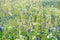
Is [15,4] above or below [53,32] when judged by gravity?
above

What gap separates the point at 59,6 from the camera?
4.95m

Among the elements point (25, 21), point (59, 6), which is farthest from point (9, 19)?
point (59, 6)

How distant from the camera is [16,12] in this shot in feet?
13.2

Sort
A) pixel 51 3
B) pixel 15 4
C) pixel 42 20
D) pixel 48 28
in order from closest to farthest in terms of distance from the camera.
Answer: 1. pixel 48 28
2. pixel 42 20
3. pixel 15 4
4. pixel 51 3

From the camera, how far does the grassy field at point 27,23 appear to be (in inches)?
122

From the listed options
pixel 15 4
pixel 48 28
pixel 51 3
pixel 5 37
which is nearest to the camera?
pixel 5 37

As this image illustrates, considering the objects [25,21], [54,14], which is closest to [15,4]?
[54,14]

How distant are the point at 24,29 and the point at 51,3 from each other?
2081mm

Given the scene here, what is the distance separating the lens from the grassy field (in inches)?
122

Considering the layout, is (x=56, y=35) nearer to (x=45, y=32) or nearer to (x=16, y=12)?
(x=45, y=32)

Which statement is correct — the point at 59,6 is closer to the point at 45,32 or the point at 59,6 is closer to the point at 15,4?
the point at 15,4

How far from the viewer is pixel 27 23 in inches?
133

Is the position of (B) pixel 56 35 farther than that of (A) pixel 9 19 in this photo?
No

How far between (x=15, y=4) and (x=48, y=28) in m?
1.63
